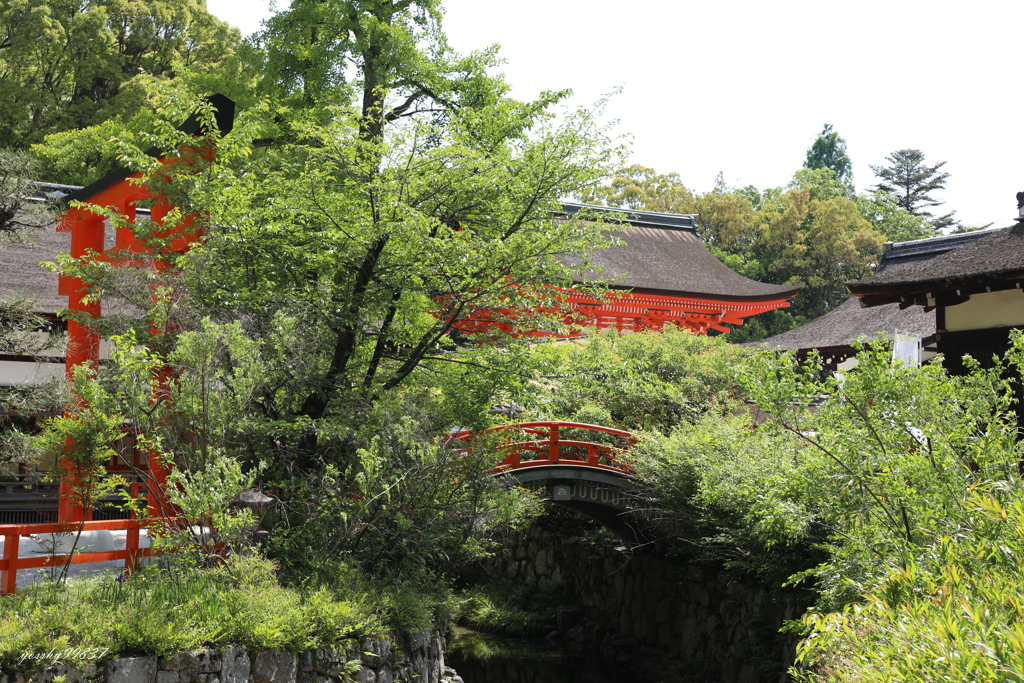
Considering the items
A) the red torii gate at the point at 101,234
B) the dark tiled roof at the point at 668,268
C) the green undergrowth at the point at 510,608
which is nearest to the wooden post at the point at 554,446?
the green undergrowth at the point at 510,608

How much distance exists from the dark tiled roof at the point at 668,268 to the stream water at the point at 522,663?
8995 mm

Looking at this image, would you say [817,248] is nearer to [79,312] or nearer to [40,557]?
[79,312]

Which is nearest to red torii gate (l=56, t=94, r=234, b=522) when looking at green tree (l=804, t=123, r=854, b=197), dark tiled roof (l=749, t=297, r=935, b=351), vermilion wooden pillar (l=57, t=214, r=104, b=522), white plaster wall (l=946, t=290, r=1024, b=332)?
vermilion wooden pillar (l=57, t=214, r=104, b=522)

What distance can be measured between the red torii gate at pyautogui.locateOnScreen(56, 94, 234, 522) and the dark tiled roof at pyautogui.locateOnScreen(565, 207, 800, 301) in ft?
40.4

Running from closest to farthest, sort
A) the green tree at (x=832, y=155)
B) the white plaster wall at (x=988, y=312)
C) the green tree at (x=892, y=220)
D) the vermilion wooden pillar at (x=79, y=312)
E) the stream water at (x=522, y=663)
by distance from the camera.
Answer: the vermilion wooden pillar at (x=79, y=312), the white plaster wall at (x=988, y=312), the stream water at (x=522, y=663), the green tree at (x=892, y=220), the green tree at (x=832, y=155)

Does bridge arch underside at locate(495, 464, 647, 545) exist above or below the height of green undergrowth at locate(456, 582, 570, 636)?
above

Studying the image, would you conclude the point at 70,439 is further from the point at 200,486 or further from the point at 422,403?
the point at 422,403

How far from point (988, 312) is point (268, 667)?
399 inches

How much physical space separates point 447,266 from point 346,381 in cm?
183

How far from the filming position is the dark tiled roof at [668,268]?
75.9 feet

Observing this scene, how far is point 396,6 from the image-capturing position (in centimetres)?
1583

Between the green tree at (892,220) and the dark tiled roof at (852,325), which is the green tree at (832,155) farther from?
the dark tiled roof at (852,325)

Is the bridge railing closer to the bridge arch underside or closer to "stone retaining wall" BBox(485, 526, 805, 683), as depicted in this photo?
the bridge arch underside

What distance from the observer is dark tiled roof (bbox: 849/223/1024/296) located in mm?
11180
